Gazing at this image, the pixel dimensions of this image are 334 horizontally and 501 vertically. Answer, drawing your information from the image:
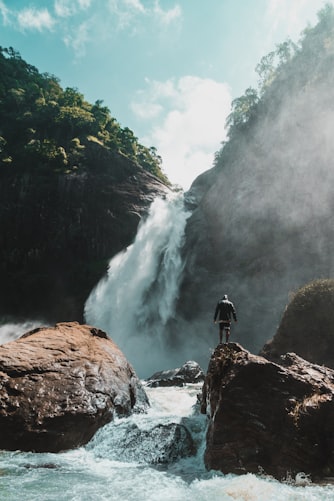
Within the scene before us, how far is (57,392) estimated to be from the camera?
31.0 ft

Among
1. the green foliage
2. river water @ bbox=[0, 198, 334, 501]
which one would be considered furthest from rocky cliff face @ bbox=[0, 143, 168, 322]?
river water @ bbox=[0, 198, 334, 501]

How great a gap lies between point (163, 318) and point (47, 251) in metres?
21.2

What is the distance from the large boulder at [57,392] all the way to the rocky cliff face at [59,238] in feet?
112

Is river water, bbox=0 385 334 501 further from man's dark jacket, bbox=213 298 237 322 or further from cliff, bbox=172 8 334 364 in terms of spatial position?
cliff, bbox=172 8 334 364

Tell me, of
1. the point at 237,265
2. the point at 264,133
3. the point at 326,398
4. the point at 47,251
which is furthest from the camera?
the point at 47,251

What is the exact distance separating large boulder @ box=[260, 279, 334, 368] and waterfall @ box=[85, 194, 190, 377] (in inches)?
676

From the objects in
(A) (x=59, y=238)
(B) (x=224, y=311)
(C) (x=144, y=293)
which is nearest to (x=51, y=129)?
(A) (x=59, y=238)

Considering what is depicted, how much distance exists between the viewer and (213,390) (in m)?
8.38

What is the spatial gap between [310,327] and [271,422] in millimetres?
10018

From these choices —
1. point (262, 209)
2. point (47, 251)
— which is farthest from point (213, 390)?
point (47, 251)

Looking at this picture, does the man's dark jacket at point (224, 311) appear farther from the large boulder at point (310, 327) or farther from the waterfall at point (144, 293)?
the waterfall at point (144, 293)

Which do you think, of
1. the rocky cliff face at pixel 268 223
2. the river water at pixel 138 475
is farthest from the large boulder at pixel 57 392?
the rocky cliff face at pixel 268 223

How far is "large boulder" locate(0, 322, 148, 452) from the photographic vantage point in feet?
28.2

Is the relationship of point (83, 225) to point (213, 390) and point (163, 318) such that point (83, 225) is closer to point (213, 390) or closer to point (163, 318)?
point (163, 318)
